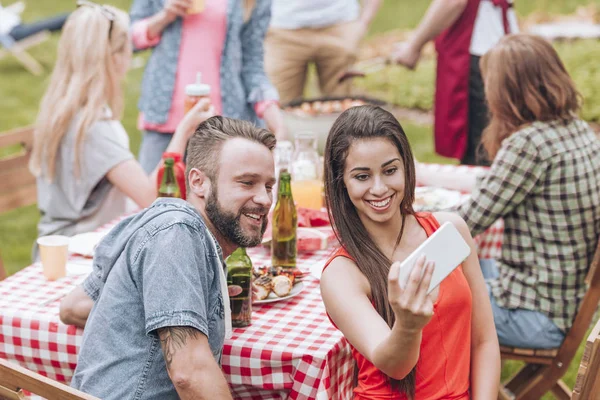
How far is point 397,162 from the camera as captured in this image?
7.38ft

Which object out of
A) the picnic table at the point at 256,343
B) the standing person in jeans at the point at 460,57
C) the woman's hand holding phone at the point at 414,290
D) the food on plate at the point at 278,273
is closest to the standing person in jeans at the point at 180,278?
the picnic table at the point at 256,343

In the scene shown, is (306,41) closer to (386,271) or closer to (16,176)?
(16,176)

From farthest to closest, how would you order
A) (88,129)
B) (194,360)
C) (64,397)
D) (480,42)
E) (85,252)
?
(480,42) → (88,129) → (85,252) → (194,360) → (64,397)

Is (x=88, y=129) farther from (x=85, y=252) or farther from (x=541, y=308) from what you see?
(x=541, y=308)

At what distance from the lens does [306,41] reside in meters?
5.78

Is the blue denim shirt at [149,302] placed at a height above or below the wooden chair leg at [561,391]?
above

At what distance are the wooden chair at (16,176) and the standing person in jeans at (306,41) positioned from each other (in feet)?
7.26

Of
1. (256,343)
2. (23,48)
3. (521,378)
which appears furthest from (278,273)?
(23,48)

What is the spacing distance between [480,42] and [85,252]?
8.77 ft

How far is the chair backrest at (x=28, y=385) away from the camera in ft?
5.87

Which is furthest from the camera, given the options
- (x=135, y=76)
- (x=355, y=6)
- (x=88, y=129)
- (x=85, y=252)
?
(x=135, y=76)

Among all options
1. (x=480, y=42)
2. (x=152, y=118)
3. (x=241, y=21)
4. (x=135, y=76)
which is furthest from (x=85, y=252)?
(x=135, y=76)

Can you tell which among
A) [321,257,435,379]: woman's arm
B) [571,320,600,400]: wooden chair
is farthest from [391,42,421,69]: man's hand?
[571,320,600,400]: wooden chair

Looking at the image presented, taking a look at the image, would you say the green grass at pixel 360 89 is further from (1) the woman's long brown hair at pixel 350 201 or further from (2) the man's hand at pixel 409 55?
(1) the woman's long brown hair at pixel 350 201
